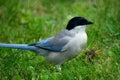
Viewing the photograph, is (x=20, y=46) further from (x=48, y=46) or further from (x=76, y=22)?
(x=76, y=22)

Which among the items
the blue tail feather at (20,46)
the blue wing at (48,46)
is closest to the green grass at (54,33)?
the blue tail feather at (20,46)

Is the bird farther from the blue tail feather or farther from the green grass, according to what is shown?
the green grass

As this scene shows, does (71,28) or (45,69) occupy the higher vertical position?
(71,28)

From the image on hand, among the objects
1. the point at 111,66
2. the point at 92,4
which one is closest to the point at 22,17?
the point at 92,4

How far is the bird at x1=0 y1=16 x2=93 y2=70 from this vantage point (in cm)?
667

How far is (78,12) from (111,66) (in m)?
2.95

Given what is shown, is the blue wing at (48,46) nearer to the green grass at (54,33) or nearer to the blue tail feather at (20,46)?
the blue tail feather at (20,46)

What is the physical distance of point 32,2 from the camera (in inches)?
384

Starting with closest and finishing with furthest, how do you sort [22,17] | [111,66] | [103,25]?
[111,66] < [103,25] < [22,17]

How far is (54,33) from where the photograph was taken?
836 cm

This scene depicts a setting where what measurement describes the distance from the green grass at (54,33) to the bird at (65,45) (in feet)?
0.45

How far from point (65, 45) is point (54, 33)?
Answer: 5.39 ft

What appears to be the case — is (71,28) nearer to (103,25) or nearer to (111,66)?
(111,66)

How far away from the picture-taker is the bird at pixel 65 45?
6.67 meters
